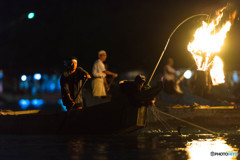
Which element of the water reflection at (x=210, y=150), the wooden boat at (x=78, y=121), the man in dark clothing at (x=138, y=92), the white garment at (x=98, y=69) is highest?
the white garment at (x=98, y=69)

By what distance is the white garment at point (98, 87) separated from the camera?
1755cm

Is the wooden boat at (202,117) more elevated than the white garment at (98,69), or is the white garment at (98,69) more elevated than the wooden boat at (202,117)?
the white garment at (98,69)

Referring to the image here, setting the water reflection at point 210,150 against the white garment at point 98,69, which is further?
the white garment at point 98,69

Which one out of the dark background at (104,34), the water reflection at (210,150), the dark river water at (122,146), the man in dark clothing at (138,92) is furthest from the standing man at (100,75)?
the dark background at (104,34)

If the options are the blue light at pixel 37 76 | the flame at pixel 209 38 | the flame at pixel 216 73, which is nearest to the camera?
the flame at pixel 209 38

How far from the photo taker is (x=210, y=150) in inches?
460

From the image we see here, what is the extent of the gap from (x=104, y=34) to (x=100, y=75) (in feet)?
91.0

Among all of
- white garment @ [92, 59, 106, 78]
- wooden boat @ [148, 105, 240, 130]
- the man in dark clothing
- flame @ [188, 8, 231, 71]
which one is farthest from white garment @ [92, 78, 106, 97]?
the man in dark clothing

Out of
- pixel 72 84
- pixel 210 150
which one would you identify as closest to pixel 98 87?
pixel 72 84

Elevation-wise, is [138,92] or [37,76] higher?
[37,76]

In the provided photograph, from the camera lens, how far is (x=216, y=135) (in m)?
14.8

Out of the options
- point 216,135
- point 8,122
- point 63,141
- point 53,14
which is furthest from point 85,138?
point 53,14

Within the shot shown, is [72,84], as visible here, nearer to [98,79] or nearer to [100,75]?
[100,75]

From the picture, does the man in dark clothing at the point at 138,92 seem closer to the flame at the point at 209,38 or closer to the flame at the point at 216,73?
the flame at the point at 209,38
